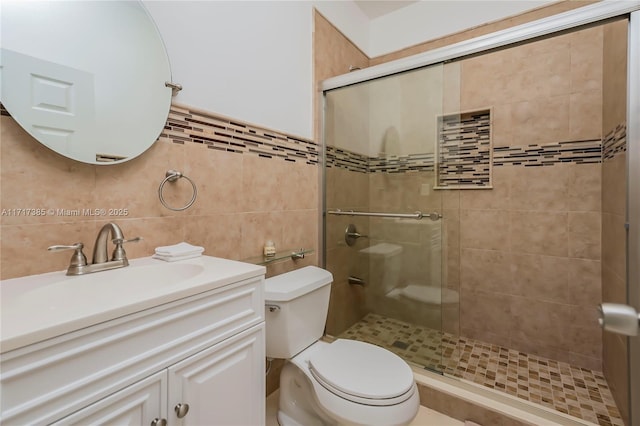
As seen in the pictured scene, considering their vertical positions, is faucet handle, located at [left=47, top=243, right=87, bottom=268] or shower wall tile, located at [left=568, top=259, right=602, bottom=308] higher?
faucet handle, located at [left=47, top=243, right=87, bottom=268]

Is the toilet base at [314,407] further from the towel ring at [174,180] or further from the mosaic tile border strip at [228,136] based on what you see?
the mosaic tile border strip at [228,136]

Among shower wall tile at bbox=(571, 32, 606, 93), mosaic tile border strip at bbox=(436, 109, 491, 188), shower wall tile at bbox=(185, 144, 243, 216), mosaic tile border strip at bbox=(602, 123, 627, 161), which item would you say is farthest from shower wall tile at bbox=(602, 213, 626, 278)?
shower wall tile at bbox=(185, 144, 243, 216)

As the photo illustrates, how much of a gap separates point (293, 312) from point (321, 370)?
25 cm

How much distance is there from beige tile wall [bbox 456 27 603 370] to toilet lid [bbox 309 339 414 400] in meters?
1.19

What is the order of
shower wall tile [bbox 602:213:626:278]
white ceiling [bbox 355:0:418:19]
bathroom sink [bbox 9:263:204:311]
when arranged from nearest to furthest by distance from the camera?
bathroom sink [bbox 9:263:204:311]
shower wall tile [bbox 602:213:626:278]
white ceiling [bbox 355:0:418:19]

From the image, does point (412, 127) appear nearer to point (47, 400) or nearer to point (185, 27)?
point (185, 27)

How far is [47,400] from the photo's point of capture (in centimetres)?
51

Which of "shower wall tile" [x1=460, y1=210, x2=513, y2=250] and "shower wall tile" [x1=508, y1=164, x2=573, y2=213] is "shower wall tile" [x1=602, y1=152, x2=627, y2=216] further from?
"shower wall tile" [x1=460, y1=210, x2=513, y2=250]

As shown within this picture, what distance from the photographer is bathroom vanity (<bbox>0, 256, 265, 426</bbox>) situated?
0.51 metres

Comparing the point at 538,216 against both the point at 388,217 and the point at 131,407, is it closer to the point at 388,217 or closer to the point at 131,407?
the point at 388,217

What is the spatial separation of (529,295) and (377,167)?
1.37 meters

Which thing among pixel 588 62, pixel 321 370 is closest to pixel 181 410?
pixel 321 370

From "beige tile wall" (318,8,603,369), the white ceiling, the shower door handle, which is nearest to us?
the shower door handle

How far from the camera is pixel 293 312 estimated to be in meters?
1.26
